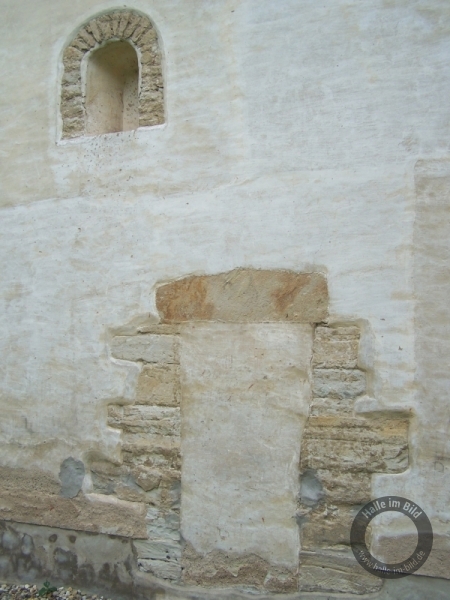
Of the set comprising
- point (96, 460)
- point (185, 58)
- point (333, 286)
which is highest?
point (185, 58)

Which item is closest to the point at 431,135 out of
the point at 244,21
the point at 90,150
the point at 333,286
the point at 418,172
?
the point at 418,172

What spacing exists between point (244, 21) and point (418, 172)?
50.5 inches

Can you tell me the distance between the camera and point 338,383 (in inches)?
111

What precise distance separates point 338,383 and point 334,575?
36.9 inches

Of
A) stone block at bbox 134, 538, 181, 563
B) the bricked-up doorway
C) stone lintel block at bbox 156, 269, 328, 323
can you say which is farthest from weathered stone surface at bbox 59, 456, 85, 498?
stone lintel block at bbox 156, 269, 328, 323

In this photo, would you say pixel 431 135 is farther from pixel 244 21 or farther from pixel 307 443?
pixel 307 443

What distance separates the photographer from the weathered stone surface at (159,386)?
3.10 metres

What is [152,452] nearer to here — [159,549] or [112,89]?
[159,549]

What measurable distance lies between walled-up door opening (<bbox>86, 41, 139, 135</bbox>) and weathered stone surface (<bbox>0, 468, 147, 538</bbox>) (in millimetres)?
2158

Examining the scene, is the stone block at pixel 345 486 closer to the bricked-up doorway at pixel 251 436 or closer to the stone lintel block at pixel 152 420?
the bricked-up doorway at pixel 251 436

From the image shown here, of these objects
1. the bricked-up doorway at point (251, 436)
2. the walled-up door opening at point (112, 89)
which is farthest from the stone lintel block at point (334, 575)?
the walled-up door opening at point (112, 89)

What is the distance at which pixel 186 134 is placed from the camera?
3.19 meters

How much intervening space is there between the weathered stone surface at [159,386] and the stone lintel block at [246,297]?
278mm

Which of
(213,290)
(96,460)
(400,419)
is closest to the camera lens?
(400,419)
